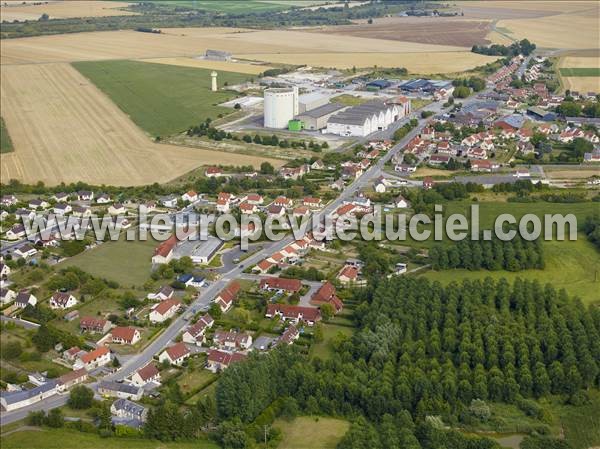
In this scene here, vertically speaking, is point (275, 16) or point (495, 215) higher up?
point (275, 16)

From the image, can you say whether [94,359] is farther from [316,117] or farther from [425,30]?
[425,30]

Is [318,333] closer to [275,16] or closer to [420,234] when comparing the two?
[420,234]

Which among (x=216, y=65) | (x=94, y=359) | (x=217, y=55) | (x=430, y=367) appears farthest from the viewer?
(x=217, y=55)

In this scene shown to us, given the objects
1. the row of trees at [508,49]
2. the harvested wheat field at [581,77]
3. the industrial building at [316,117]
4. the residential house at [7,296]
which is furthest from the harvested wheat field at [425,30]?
the residential house at [7,296]

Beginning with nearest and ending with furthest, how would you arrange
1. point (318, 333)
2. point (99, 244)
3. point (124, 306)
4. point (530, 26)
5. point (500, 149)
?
point (318, 333) → point (124, 306) → point (99, 244) → point (500, 149) → point (530, 26)

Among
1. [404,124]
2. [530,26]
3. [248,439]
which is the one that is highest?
[530,26]

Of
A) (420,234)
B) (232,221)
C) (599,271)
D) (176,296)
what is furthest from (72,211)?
(599,271)

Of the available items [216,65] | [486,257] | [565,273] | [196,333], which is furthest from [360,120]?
[216,65]
